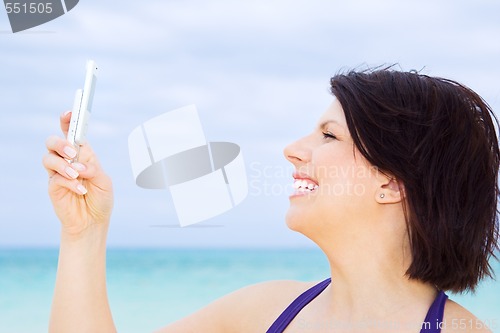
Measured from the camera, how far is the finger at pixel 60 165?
2.05 m

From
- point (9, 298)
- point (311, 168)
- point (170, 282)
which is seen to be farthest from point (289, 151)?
point (170, 282)

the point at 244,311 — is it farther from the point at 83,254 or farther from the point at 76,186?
the point at 76,186

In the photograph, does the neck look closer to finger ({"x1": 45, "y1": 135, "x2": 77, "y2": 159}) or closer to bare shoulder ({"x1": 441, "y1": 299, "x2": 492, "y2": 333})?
bare shoulder ({"x1": 441, "y1": 299, "x2": 492, "y2": 333})

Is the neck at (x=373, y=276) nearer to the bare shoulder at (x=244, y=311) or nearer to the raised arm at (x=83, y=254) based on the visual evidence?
the bare shoulder at (x=244, y=311)

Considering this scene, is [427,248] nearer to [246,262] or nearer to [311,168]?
[311,168]

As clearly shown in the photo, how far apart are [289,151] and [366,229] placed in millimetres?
377

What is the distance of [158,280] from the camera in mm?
13617

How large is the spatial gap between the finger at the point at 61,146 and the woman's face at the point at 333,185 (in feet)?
2.49

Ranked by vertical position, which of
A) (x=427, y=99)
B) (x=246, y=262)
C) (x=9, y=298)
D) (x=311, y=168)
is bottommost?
(x=246, y=262)

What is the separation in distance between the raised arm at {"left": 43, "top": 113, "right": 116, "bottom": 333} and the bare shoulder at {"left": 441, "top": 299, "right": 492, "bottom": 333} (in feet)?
3.60

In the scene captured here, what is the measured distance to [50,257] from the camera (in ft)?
48.2

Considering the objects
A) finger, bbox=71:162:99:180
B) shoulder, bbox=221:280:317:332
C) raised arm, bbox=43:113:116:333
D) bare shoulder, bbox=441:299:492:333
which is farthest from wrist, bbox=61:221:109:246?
bare shoulder, bbox=441:299:492:333

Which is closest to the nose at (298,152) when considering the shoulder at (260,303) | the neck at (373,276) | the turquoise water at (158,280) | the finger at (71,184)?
the neck at (373,276)

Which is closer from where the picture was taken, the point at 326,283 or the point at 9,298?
the point at 326,283
